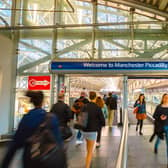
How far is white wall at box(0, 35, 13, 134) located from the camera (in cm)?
835

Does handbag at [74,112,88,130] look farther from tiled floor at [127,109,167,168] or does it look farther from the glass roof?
the glass roof

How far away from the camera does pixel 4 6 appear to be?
908cm

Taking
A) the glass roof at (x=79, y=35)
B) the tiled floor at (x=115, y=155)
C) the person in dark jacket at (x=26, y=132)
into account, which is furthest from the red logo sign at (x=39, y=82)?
the person in dark jacket at (x=26, y=132)

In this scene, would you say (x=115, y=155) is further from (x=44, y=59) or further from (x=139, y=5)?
(x=139, y=5)

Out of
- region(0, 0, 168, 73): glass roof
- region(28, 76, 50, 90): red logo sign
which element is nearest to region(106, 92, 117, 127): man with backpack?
region(0, 0, 168, 73): glass roof

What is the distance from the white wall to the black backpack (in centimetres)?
693

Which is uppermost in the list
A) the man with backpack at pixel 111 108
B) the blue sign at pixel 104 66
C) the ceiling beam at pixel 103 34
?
the ceiling beam at pixel 103 34

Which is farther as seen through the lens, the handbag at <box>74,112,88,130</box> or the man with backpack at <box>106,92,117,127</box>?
the man with backpack at <box>106,92,117,127</box>

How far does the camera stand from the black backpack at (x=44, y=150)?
1.81 metres

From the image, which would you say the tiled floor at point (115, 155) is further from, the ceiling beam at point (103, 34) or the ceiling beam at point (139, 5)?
the ceiling beam at point (139, 5)

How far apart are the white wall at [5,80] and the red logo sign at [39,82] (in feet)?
2.43

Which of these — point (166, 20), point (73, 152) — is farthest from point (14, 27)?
point (166, 20)

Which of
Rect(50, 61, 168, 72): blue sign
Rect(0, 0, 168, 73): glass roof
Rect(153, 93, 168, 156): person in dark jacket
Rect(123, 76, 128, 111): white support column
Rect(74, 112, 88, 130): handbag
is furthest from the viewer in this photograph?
Rect(0, 0, 168, 73): glass roof

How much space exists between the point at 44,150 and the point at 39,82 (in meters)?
7.40
